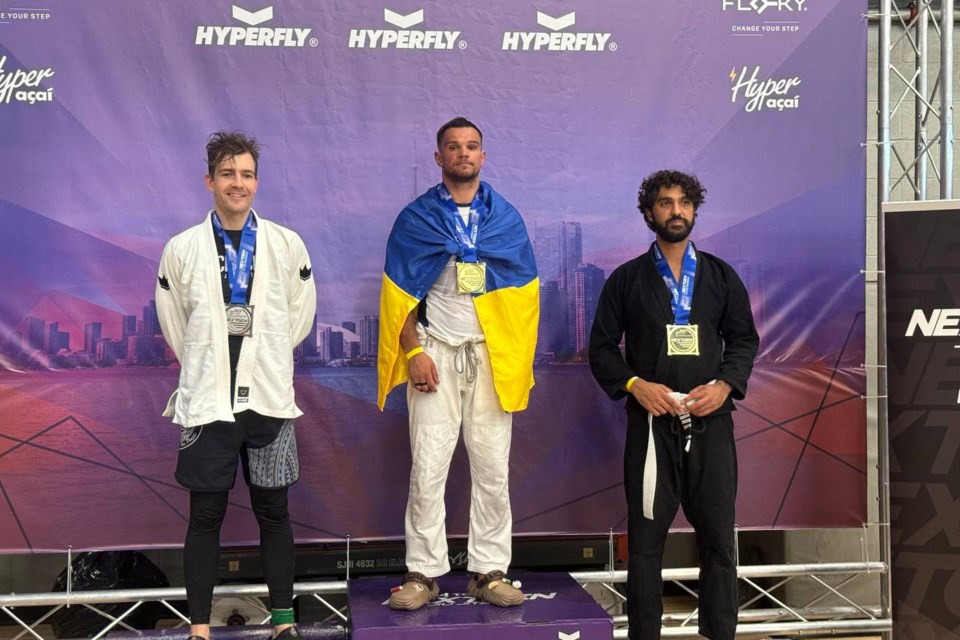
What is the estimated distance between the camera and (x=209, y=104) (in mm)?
3629

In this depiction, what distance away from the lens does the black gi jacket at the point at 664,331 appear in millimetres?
3201

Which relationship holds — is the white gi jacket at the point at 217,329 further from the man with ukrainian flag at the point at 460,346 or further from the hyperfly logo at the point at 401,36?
the hyperfly logo at the point at 401,36

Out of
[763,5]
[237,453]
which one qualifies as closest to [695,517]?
[237,453]

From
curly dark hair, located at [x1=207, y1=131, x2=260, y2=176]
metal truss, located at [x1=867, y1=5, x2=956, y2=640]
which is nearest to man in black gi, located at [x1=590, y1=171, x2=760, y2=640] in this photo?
metal truss, located at [x1=867, y1=5, x2=956, y2=640]

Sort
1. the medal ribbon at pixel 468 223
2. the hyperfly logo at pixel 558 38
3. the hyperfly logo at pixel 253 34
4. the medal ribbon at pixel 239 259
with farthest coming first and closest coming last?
the hyperfly logo at pixel 558 38 → the hyperfly logo at pixel 253 34 → the medal ribbon at pixel 468 223 → the medal ribbon at pixel 239 259

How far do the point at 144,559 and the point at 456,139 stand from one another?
2.38 metres

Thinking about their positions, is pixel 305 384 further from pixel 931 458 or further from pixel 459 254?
pixel 931 458

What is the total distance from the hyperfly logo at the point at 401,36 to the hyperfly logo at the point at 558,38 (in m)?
0.28

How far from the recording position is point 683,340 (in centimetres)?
320

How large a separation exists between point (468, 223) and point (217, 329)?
0.93 metres

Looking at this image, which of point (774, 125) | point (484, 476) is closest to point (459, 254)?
point (484, 476)

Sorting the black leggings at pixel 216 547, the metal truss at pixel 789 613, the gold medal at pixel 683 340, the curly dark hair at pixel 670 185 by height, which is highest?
the curly dark hair at pixel 670 185

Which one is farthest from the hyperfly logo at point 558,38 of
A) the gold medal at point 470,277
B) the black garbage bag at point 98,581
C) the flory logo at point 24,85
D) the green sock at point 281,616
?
the black garbage bag at point 98,581

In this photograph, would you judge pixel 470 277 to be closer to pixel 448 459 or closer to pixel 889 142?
pixel 448 459
